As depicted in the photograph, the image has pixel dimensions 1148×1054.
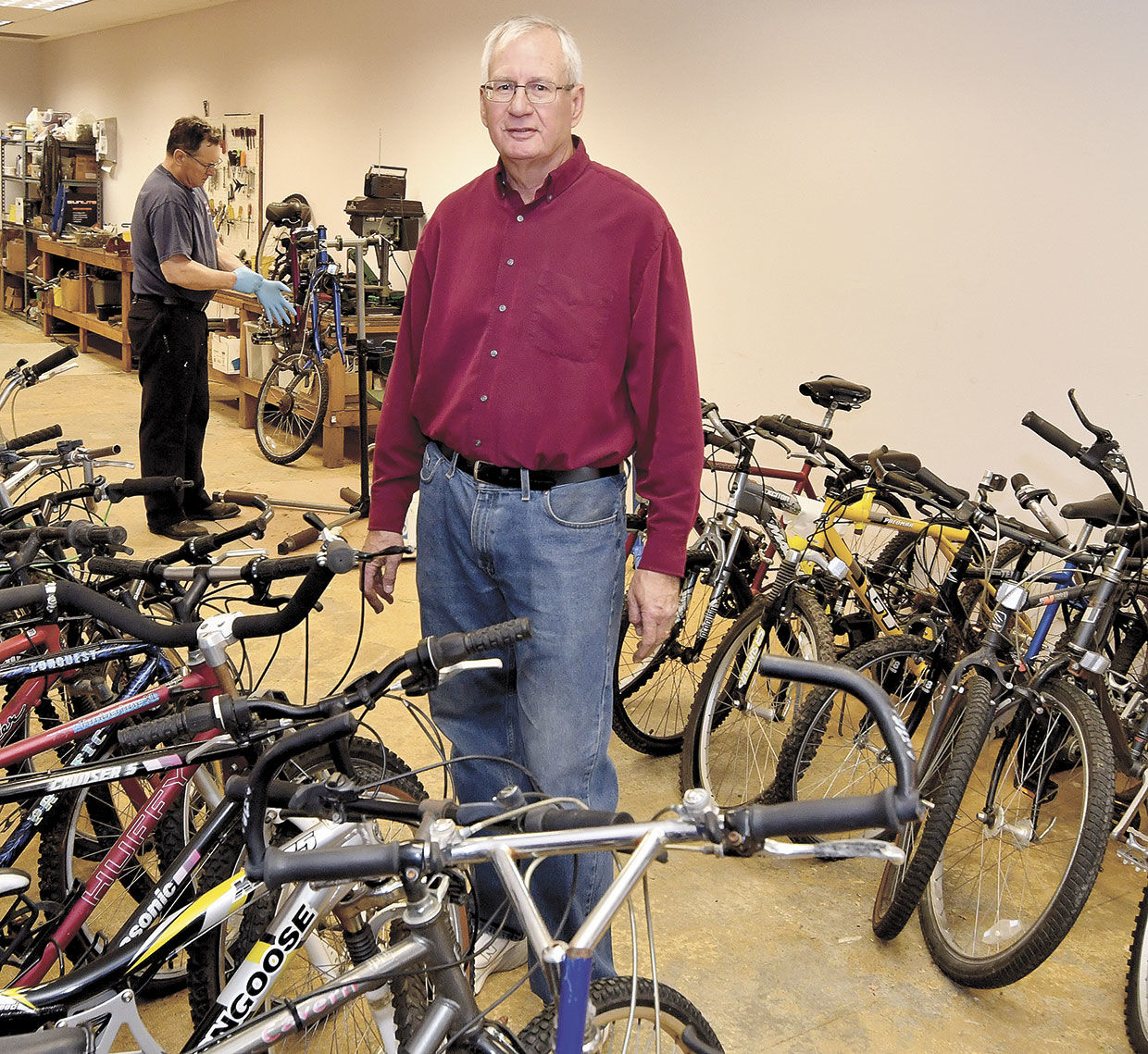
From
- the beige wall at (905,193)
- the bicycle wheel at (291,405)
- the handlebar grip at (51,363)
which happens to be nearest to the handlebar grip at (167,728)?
the handlebar grip at (51,363)

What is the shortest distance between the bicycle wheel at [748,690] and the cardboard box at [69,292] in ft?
25.2

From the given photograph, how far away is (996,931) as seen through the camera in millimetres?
2375

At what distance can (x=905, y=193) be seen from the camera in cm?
415

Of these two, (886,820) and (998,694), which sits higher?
(886,820)

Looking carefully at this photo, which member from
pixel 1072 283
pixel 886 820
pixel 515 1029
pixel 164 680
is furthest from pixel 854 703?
pixel 886 820

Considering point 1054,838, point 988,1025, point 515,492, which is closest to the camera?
point 515,492

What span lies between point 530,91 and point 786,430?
1.42 metres

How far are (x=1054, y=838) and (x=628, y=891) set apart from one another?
7.07ft

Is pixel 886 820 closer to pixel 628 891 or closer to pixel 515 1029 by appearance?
pixel 628 891

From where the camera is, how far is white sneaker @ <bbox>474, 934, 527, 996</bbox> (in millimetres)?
1809

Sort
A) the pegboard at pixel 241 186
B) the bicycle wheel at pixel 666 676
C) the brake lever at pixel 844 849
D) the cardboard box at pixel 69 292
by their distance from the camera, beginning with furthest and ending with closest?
the cardboard box at pixel 69 292, the pegboard at pixel 241 186, the bicycle wheel at pixel 666 676, the brake lever at pixel 844 849

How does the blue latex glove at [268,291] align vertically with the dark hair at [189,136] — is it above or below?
below

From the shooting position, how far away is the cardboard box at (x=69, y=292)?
9.02m

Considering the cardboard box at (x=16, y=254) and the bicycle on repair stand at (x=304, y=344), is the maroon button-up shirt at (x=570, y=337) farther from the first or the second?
the cardboard box at (x=16, y=254)
